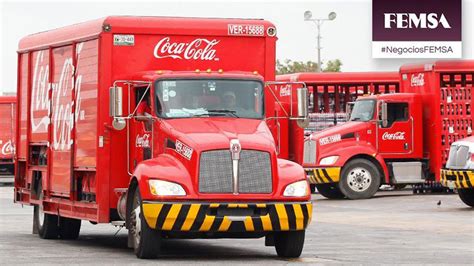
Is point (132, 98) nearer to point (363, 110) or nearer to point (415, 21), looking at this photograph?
point (363, 110)

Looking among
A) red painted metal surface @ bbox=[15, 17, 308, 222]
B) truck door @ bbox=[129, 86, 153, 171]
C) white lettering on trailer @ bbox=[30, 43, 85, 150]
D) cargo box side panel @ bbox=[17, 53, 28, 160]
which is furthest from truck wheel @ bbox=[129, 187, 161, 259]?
cargo box side panel @ bbox=[17, 53, 28, 160]

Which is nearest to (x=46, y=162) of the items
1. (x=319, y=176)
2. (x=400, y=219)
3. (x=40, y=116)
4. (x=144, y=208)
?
(x=40, y=116)

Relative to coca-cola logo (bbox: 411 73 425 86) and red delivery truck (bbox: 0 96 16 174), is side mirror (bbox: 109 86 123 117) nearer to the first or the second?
coca-cola logo (bbox: 411 73 425 86)

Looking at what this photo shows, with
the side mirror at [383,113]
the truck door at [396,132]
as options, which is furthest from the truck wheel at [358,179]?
the side mirror at [383,113]

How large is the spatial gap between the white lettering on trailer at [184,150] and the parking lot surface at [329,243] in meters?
1.32

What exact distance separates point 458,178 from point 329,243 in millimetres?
8259

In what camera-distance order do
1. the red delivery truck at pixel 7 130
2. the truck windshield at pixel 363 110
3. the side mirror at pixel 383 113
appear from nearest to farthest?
the side mirror at pixel 383 113 → the truck windshield at pixel 363 110 → the red delivery truck at pixel 7 130

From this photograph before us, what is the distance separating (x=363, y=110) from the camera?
35344mm

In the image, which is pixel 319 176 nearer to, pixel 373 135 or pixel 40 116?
pixel 373 135

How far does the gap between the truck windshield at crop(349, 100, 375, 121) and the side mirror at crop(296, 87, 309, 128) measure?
16.3 meters

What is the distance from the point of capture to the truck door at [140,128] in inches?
736

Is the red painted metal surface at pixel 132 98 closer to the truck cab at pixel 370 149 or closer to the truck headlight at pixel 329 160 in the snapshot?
the truck headlight at pixel 329 160

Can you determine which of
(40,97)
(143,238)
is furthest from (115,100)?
(40,97)

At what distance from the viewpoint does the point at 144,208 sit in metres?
17.2
